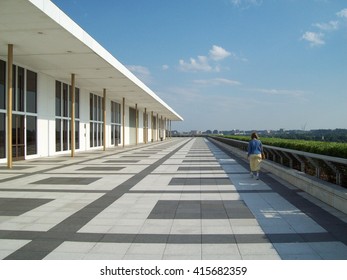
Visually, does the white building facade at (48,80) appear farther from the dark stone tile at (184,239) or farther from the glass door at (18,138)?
the dark stone tile at (184,239)

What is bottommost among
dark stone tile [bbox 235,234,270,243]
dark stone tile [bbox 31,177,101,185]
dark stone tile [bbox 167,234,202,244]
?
dark stone tile [bbox 167,234,202,244]

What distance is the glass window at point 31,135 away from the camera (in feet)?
62.2

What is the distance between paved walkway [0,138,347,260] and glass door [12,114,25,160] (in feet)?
24.2

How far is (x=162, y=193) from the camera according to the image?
9039 millimetres

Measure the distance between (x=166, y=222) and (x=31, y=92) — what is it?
51.6 ft

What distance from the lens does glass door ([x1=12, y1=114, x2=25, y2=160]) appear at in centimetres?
1741

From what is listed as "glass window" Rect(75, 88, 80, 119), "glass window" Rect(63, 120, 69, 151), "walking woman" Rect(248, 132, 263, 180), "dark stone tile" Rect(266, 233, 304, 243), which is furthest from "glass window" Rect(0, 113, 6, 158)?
"dark stone tile" Rect(266, 233, 304, 243)

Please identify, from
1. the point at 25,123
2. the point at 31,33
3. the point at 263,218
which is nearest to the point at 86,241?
the point at 263,218

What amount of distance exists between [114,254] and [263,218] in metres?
3.04

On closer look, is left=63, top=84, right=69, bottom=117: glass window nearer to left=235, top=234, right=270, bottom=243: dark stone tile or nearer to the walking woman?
the walking woman

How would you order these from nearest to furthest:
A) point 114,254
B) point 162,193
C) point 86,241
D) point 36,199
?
point 114,254 → point 86,241 → point 36,199 → point 162,193

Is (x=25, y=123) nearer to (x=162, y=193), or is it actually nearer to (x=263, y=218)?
(x=162, y=193)

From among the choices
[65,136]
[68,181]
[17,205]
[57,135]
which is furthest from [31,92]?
[17,205]
